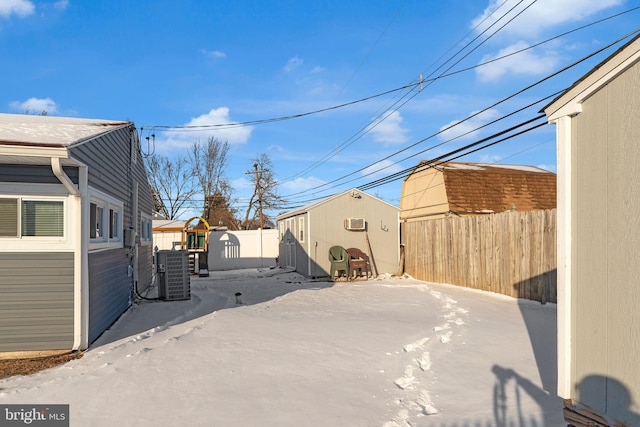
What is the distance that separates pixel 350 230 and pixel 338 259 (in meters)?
1.22

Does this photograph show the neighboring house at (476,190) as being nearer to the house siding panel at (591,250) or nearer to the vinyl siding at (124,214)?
the vinyl siding at (124,214)

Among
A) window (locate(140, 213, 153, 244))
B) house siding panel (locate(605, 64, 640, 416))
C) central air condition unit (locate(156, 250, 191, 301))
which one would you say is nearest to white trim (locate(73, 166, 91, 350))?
central air condition unit (locate(156, 250, 191, 301))

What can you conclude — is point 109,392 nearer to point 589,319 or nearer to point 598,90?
point 589,319

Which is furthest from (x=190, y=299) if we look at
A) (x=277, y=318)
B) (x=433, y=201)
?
(x=433, y=201)

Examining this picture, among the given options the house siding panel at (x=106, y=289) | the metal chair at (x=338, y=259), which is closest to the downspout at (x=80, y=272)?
the house siding panel at (x=106, y=289)

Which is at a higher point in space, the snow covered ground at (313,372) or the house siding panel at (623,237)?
the house siding panel at (623,237)

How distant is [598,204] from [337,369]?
3039 mm

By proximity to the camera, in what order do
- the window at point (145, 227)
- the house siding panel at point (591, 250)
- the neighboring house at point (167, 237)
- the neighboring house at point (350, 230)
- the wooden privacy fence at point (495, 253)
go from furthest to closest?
the neighboring house at point (167, 237) → the neighboring house at point (350, 230) → the window at point (145, 227) → the wooden privacy fence at point (495, 253) → the house siding panel at point (591, 250)

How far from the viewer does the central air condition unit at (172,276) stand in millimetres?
10031

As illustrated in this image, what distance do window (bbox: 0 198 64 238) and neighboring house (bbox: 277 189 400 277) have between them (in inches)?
398

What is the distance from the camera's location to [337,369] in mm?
4762

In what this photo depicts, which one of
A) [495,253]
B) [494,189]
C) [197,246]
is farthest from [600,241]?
[197,246]

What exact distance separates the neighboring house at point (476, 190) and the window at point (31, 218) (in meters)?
12.1

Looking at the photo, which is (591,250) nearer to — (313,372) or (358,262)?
(313,372)
